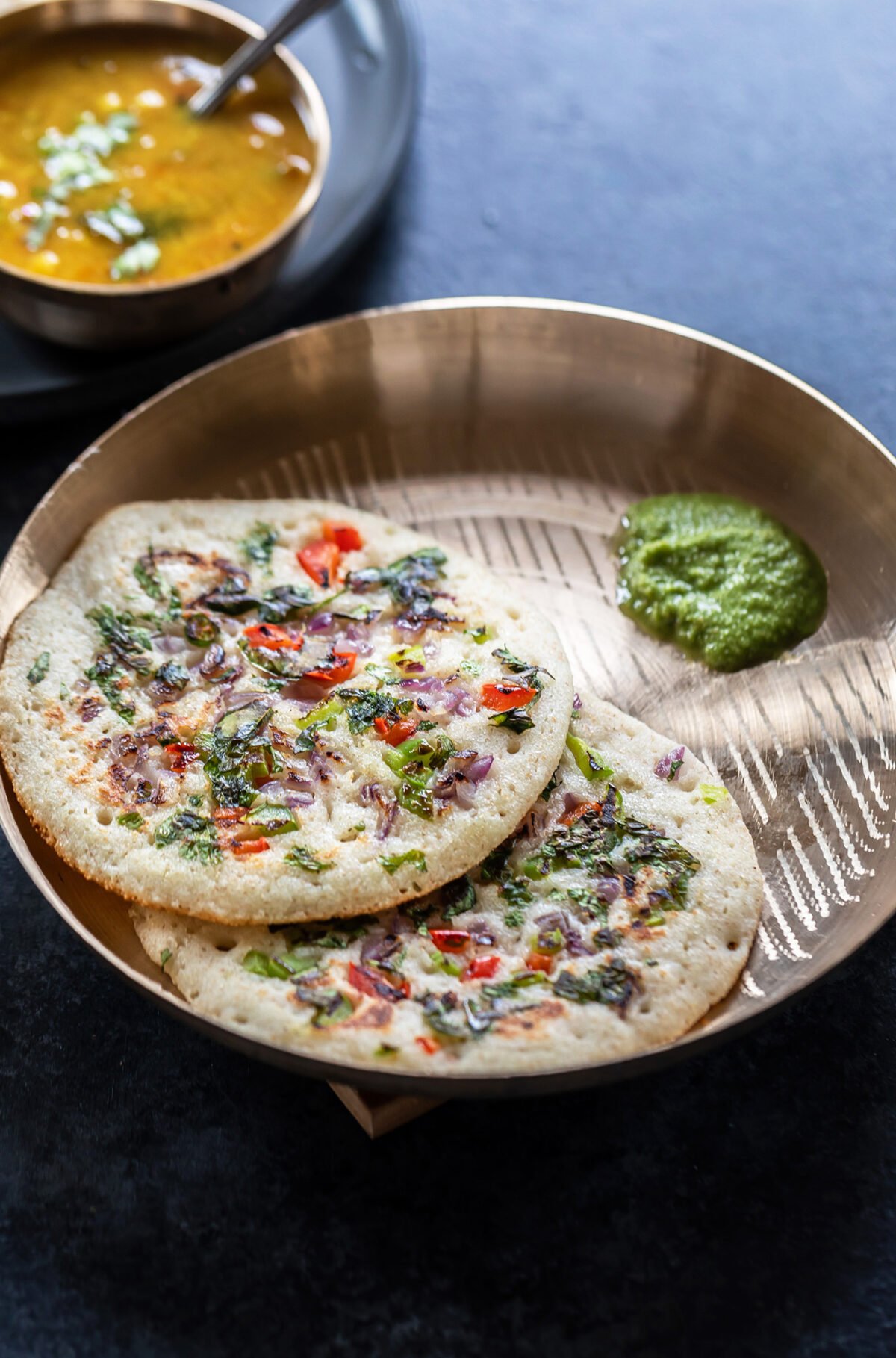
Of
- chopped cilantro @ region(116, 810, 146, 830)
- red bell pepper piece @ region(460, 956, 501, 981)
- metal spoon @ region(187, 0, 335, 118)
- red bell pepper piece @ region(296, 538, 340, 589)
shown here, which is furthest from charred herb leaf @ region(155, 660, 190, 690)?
metal spoon @ region(187, 0, 335, 118)

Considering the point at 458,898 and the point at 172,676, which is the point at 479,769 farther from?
the point at 172,676

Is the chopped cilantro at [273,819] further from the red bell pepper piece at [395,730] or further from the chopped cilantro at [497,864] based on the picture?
the chopped cilantro at [497,864]

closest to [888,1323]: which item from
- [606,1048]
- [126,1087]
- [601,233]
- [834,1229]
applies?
[834,1229]

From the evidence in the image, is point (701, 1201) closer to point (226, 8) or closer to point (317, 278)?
point (317, 278)

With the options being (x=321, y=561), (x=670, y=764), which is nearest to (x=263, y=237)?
(x=321, y=561)

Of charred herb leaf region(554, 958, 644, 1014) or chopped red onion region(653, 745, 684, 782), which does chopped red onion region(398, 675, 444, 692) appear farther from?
charred herb leaf region(554, 958, 644, 1014)
